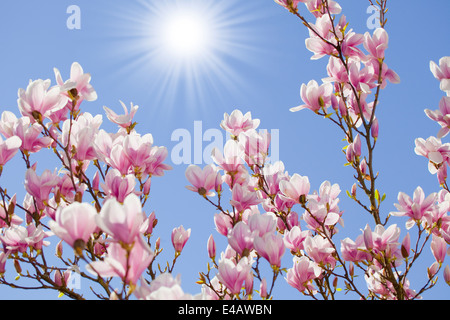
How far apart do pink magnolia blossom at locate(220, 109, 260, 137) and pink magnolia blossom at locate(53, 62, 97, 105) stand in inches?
42.4

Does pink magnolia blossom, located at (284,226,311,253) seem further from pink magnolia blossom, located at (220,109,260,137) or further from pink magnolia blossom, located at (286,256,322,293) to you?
pink magnolia blossom, located at (220,109,260,137)

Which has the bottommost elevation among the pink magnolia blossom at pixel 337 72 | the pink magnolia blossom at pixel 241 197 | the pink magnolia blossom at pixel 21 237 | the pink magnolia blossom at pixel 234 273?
the pink magnolia blossom at pixel 234 273

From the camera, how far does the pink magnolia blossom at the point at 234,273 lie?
161 cm

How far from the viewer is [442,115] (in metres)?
2.50

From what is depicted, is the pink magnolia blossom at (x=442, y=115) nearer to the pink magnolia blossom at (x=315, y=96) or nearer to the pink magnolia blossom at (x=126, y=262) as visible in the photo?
the pink magnolia blossom at (x=315, y=96)

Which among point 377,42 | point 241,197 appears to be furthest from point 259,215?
point 377,42

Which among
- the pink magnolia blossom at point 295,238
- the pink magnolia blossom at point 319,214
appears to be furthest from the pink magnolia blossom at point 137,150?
the pink magnolia blossom at point 319,214

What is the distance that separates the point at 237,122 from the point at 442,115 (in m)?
1.41

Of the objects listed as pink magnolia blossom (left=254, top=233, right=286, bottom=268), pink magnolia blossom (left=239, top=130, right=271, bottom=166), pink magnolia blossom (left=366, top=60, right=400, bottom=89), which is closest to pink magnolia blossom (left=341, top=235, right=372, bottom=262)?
pink magnolia blossom (left=254, top=233, right=286, bottom=268)

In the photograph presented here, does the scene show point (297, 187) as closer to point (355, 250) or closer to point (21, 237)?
point (355, 250)

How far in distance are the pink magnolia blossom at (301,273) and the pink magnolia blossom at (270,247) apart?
378 mm

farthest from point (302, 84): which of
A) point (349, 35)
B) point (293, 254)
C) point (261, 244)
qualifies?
point (261, 244)

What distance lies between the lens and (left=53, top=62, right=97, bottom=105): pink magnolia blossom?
2029mm

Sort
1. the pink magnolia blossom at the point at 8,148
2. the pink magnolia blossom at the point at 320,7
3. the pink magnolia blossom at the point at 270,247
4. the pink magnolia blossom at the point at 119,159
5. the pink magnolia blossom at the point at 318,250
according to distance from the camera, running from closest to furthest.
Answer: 1. the pink magnolia blossom at the point at 270,247
2. the pink magnolia blossom at the point at 119,159
3. the pink magnolia blossom at the point at 8,148
4. the pink magnolia blossom at the point at 318,250
5. the pink magnolia blossom at the point at 320,7
